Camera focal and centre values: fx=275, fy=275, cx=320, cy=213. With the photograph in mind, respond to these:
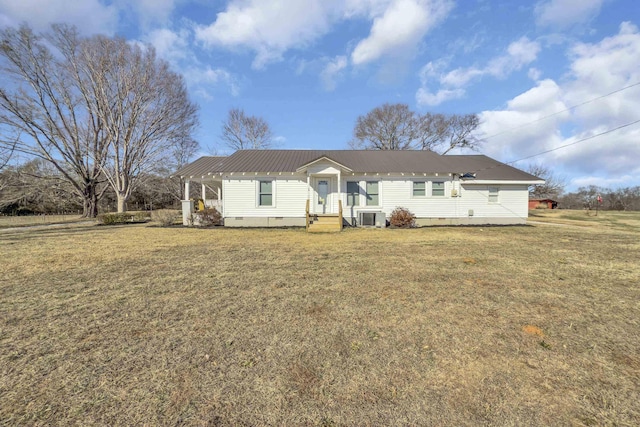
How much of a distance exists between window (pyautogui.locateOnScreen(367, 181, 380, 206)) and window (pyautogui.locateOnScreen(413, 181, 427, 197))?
7.22 ft

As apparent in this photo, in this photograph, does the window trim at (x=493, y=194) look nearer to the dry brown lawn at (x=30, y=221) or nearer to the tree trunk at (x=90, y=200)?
the dry brown lawn at (x=30, y=221)

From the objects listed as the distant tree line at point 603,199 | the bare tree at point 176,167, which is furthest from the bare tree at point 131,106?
the distant tree line at point 603,199

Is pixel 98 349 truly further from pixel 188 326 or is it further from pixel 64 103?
pixel 64 103

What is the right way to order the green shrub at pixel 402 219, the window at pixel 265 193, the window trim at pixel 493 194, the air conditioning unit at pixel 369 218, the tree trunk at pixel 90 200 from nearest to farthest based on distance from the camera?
the green shrub at pixel 402 219 → the air conditioning unit at pixel 369 218 → the window at pixel 265 193 → the window trim at pixel 493 194 → the tree trunk at pixel 90 200

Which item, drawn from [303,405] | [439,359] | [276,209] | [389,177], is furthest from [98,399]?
[389,177]

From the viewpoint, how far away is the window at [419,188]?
15555 millimetres

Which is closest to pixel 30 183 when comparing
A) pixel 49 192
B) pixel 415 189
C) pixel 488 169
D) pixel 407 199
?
pixel 49 192

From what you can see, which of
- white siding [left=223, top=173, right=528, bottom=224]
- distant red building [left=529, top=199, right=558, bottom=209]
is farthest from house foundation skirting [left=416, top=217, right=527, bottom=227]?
distant red building [left=529, top=199, right=558, bottom=209]

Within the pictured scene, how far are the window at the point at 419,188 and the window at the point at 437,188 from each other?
1.52 ft

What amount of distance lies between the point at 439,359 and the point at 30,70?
2986 cm

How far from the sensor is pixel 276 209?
14945mm

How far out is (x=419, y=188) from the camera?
1559 centimetres

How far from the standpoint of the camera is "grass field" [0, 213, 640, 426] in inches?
76.6

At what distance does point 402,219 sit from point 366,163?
421 cm
